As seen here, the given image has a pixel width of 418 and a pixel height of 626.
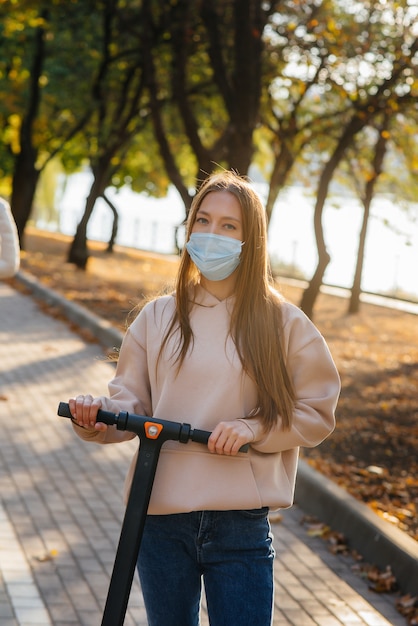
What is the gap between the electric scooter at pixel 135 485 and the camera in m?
2.89

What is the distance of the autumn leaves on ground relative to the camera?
25.9 feet

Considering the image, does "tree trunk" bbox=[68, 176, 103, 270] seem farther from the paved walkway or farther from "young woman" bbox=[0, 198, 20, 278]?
"young woman" bbox=[0, 198, 20, 278]

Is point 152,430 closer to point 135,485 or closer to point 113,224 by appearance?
point 135,485

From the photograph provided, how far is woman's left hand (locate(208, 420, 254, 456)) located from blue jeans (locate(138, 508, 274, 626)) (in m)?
0.27

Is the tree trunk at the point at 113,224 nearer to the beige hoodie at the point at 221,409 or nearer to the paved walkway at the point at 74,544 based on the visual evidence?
the paved walkway at the point at 74,544

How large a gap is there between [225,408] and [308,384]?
0.26 meters

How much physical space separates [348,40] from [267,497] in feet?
40.8

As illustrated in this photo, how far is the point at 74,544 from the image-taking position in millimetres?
6102

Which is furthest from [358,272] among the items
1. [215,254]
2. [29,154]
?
[215,254]

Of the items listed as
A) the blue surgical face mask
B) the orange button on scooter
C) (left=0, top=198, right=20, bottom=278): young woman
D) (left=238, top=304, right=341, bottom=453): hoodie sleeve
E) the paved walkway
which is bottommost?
the paved walkway

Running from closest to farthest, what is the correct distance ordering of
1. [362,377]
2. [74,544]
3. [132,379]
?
[132,379] → [74,544] → [362,377]

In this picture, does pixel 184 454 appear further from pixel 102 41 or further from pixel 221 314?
pixel 102 41

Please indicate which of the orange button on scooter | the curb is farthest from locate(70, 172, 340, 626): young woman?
the curb

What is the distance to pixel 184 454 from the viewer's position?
10.0 ft
